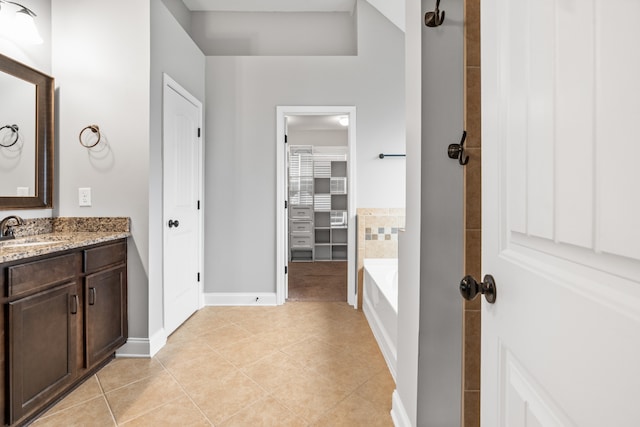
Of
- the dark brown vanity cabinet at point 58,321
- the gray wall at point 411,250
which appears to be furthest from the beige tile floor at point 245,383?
the gray wall at point 411,250

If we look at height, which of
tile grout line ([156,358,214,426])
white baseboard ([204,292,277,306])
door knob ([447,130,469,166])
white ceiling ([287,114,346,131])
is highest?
white ceiling ([287,114,346,131])

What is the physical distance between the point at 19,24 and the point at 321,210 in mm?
4728

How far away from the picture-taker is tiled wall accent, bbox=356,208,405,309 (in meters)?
3.29

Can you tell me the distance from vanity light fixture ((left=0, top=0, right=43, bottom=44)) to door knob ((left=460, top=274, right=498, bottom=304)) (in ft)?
8.88

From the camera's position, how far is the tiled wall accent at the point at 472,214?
112cm

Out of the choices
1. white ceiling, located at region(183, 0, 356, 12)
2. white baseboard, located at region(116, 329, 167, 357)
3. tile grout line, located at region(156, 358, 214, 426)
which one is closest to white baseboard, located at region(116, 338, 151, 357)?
white baseboard, located at region(116, 329, 167, 357)

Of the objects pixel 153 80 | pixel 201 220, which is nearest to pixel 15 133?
pixel 153 80

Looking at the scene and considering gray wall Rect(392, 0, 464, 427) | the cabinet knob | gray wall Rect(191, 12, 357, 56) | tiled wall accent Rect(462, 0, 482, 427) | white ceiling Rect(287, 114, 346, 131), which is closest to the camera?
tiled wall accent Rect(462, 0, 482, 427)

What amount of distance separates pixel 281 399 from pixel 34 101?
2455 millimetres

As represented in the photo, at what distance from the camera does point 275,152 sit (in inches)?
130

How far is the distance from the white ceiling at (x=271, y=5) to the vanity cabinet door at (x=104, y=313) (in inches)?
118

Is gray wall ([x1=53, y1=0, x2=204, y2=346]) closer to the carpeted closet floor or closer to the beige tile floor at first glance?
the beige tile floor
